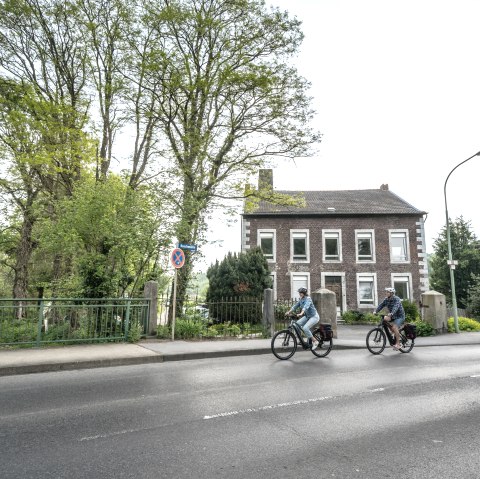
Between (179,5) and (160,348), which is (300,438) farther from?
(179,5)

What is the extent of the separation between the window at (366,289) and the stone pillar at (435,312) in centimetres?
1022

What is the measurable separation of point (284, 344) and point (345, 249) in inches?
809

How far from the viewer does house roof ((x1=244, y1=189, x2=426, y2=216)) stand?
28483 mm

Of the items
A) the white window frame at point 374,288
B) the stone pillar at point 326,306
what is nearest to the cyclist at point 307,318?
the stone pillar at point 326,306

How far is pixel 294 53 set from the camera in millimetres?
16312

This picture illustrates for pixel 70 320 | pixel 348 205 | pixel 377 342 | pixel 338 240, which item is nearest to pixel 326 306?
pixel 377 342

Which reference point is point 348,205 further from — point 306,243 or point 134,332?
point 134,332

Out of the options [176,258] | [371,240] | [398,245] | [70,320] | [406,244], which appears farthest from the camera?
[371,240]

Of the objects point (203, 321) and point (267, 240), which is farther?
point (267, 240)

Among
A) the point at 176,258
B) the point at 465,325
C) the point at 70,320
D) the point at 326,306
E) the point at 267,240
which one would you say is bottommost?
the point at 465,325

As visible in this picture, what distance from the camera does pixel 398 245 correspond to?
2825cm

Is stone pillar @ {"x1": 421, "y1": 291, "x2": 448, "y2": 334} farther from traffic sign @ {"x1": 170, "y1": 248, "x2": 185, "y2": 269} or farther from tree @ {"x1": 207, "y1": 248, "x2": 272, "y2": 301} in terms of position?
traffic sign @ {"x1": 170, "y1": 248, "x2": 185, "y2": 269}

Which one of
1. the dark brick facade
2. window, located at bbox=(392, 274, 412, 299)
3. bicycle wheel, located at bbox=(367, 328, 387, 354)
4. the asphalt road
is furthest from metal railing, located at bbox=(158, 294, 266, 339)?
window, located at bbox=(392, 274, 412, 299)

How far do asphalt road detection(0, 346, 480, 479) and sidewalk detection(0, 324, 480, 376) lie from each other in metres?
0.47
